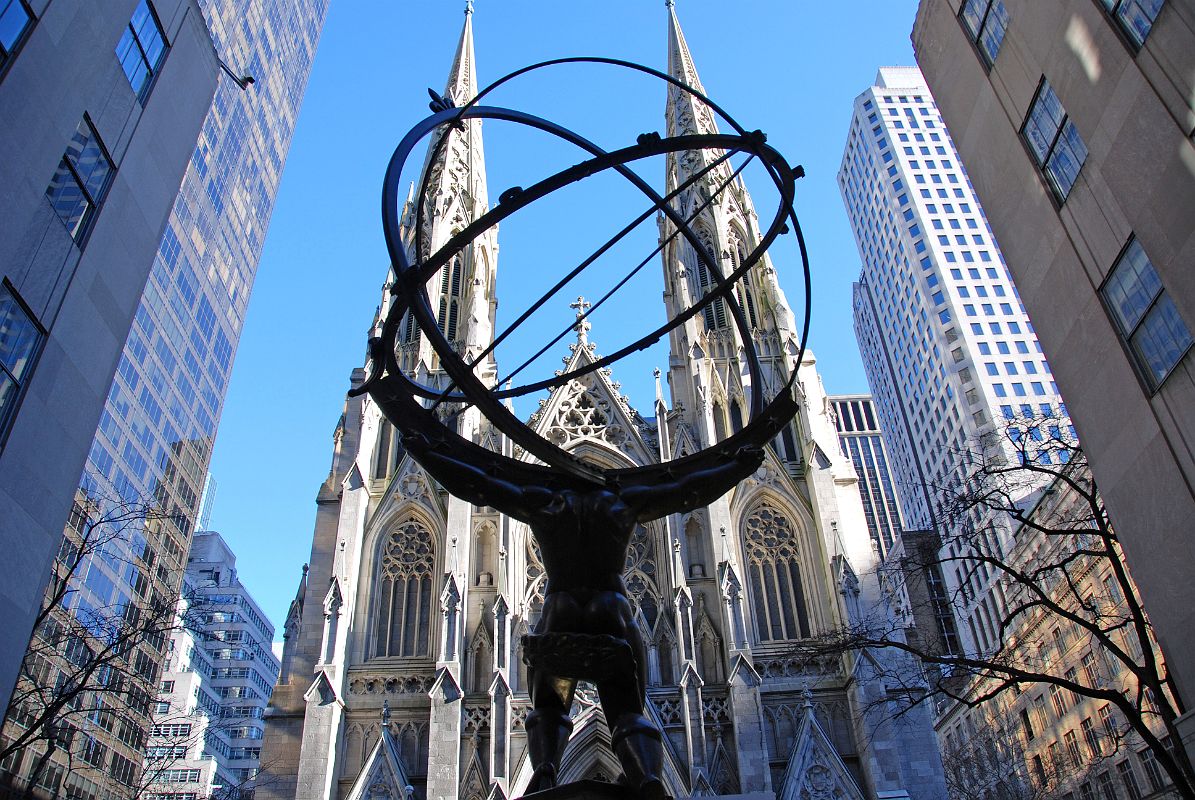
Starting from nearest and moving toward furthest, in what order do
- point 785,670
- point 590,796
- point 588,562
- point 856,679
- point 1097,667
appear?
point 590,796
point 588,562
point 856,679
point 785,670
point 1097,667

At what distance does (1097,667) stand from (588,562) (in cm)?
3482

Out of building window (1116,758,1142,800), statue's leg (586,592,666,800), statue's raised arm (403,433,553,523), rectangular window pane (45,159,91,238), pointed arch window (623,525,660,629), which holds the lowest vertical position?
statue's leg (586,592,666,800)

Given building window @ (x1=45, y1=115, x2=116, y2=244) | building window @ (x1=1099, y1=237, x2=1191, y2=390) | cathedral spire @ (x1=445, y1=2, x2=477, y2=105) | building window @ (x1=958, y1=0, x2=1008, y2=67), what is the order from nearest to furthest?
1. building window @ (x1=1099, y1=237, x2=1191, y2=390)
2. building window @ (x1=45, y1=115, x2=116, y2=244)
3. building window @ (x1=958, y1=0, x2=1008, y2=67)
4. cathedral spire @ (x1=445, y1=2, x2=477, y2=105)

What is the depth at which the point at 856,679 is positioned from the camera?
83.3 feet

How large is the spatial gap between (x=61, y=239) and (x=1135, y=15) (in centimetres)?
1481

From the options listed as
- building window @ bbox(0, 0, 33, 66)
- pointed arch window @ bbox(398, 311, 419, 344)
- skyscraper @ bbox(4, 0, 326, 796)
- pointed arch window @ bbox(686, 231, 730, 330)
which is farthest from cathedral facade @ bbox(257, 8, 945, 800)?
building window @ bbox(0, 0, 33, 66)

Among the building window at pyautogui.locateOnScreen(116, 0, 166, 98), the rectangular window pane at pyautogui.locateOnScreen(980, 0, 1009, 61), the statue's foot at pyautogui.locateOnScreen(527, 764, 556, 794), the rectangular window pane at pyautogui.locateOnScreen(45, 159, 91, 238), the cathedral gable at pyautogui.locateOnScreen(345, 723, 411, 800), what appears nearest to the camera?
the statue's foot at pyautogui.locateOnScreen(527, 764, 556, 794)

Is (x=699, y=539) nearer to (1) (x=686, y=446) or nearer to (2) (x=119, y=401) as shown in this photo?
(1) (x=686, y=446)

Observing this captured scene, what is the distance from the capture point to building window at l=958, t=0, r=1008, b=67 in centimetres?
1625

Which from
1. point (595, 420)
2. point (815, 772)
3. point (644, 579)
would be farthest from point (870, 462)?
point (815, 772)

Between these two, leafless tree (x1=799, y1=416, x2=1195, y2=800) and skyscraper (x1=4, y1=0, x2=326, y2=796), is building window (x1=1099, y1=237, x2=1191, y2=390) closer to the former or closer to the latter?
leafless tree (x1=799, y1=416, x2=1195, y2=800)

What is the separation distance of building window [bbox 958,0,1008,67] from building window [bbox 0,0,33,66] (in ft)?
48.6

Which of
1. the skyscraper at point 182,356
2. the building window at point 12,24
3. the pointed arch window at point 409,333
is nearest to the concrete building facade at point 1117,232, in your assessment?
the building window at point 12,24

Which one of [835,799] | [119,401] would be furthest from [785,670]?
[119,401]
